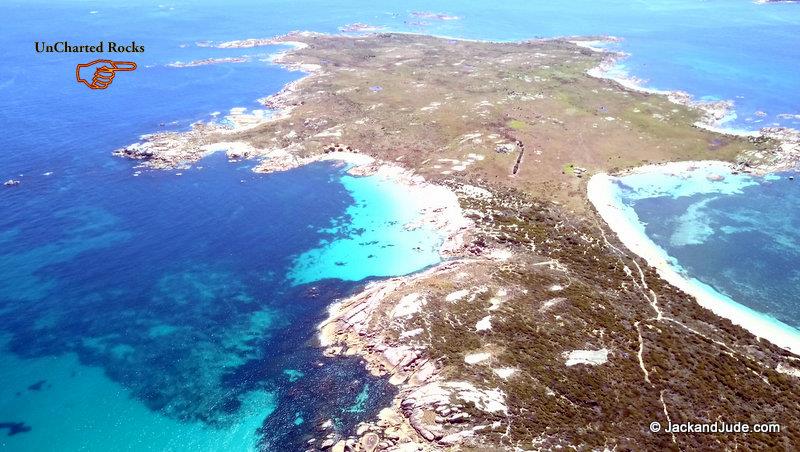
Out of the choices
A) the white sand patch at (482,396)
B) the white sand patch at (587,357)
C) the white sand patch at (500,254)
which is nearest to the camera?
the white sand patch at (482,396)

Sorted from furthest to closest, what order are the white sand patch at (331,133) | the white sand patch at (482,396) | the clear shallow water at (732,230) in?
the white sand patch at (331,133) → the clear shallow water at (732,230) → the white sand patch at (482,396)

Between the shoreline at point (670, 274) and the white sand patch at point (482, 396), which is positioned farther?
the shoreline at point (670, 274)

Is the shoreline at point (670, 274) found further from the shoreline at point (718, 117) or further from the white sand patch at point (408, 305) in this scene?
the shoreline at point (718, 117)

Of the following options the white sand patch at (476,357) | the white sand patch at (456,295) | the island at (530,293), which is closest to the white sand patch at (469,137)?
the island at (530,293)

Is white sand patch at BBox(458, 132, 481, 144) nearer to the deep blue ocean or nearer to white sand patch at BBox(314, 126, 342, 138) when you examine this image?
the deep blue ocean

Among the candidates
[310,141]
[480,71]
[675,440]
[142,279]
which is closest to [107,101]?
[310,141]

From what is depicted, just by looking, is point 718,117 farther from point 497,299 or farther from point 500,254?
point 497,299

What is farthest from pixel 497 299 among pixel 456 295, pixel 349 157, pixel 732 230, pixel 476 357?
pixel 349 157
